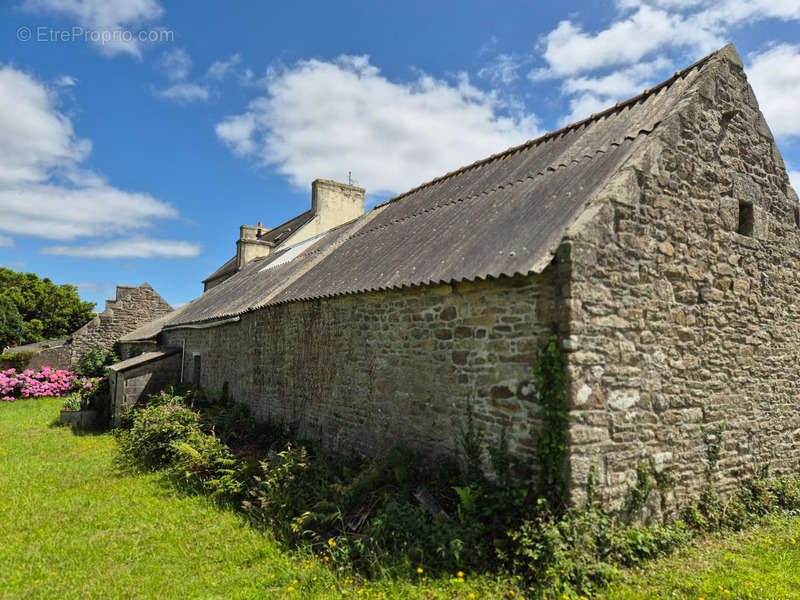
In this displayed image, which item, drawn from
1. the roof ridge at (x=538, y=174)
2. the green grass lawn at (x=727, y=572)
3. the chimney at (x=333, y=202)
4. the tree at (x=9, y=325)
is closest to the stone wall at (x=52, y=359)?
the chimney at (x=333, y=202)

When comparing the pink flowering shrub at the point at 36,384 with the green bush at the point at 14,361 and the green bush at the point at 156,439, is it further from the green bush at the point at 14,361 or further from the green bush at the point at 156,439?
the green bush at the point at 156,439

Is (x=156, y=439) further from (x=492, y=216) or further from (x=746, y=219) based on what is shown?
(x=746, y=219)

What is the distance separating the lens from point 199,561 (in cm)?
532

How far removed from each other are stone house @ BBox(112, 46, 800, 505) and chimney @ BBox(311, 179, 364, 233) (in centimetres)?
1132

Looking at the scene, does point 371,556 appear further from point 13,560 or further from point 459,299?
point 13,560

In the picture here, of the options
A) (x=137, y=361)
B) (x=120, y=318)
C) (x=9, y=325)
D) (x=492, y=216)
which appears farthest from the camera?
(x=9, y=325)

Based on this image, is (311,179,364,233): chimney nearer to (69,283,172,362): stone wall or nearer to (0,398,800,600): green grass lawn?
(69,283,172,362): stone wall

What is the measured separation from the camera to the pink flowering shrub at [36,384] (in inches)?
749

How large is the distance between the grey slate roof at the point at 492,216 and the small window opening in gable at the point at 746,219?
1.90 meters

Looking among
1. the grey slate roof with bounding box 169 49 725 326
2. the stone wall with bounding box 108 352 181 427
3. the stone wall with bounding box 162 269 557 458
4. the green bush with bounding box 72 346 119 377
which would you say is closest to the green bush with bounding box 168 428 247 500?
the stone wall with bounding box 162 269 557 458

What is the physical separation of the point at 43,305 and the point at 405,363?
1863 inches

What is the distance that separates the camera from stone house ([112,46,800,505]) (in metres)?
5.18

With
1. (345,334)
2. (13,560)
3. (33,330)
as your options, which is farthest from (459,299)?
(33,330)

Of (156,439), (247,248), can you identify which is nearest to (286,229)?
(247,248)
